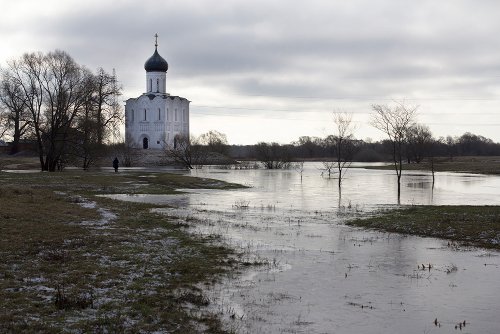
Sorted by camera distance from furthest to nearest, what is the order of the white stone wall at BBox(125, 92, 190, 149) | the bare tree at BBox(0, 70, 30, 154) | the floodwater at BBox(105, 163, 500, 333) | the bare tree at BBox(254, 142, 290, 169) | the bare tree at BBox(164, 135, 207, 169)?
the white stone wall at BBox(125, 92, 190, 149) < the bare tree at BBox(254, 142, 290, 169) < the bare tree at BBox(164, 135, 207, 169) < the bare tree at BBox(0, 70, 30, 154) < the floodwater at BBox(105, 163, 500, 333)

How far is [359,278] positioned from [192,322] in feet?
13.1

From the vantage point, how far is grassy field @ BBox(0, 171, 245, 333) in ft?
23.0

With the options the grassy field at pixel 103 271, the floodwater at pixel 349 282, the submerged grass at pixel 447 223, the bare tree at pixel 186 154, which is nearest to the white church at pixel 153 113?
the bare tree at pixel 186 154

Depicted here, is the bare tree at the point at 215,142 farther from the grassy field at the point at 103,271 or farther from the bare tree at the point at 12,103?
the grassy field at the point at 103,271

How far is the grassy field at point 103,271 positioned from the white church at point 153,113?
7503 cm

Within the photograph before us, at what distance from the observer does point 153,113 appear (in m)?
92.0

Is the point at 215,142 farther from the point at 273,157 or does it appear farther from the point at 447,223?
the point at 447,223

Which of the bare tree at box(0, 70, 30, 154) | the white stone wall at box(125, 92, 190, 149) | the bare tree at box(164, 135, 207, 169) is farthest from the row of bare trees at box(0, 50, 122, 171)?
the white stone wall at box(125, 92, 190, 149)

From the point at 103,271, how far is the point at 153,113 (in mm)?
84502

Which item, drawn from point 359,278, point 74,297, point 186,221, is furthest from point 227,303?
point 186,221

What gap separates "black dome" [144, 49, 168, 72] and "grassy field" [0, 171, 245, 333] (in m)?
76.1

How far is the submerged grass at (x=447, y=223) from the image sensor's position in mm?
14461

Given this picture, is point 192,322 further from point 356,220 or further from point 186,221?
point 356,220

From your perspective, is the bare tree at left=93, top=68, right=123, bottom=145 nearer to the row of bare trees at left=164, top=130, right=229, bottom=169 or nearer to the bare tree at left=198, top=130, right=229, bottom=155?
the row of bare trees at left=164, top=130, right=229, bottom=169
